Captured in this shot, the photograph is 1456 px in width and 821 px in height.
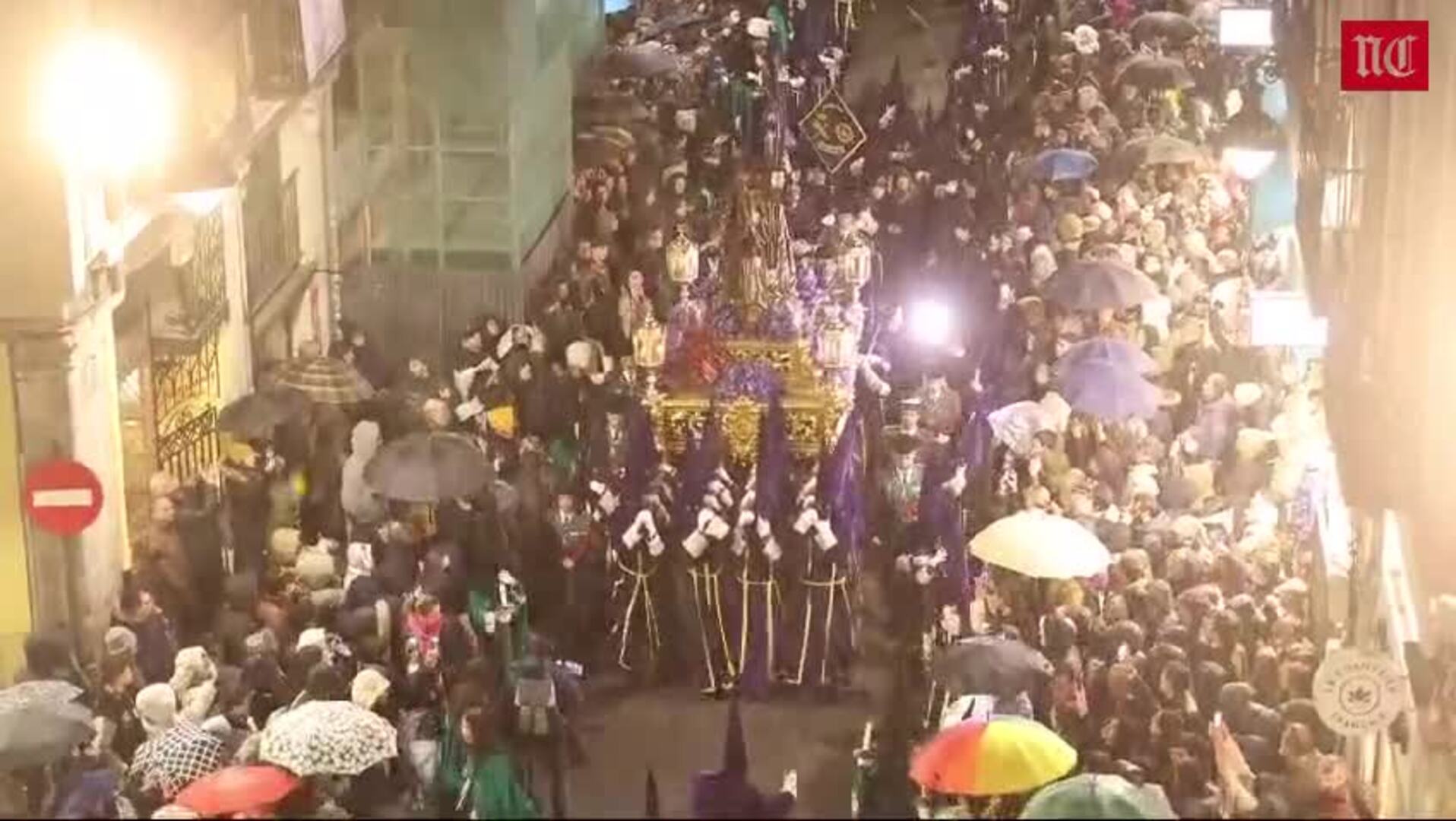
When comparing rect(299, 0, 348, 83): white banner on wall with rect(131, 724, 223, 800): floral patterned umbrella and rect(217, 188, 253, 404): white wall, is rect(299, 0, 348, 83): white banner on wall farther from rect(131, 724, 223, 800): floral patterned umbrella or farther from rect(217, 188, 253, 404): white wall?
rect(131, 724, 223, 800): floral patterned umbrella

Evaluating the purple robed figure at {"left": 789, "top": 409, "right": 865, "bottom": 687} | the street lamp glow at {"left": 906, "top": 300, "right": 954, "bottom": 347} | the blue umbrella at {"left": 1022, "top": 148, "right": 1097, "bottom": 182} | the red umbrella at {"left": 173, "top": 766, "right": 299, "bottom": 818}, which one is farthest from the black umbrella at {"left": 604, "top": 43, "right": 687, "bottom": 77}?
the red umbrella at {"left": 173, "top": 766, "right": 299, "bottom": 818}

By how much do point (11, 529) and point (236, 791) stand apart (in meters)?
7.51

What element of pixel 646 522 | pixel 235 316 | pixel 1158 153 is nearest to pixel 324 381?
pixel 235 316

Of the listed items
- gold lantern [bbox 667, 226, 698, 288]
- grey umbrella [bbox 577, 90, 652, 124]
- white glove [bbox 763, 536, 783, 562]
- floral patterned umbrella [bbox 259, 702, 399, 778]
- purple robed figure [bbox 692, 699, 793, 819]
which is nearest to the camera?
purple robed figure [bbox 692, 699, 793, 819]

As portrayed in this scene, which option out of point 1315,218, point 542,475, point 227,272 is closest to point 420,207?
point 227,272

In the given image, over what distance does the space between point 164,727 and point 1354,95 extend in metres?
13.3

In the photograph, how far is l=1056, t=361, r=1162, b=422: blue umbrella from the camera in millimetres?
24406

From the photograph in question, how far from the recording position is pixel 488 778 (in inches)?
645

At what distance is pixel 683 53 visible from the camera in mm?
41875

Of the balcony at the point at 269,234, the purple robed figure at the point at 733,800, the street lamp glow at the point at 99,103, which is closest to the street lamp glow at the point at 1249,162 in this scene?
the balcony at the point at 269,234

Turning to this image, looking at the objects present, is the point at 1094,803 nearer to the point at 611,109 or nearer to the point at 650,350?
the point at 650,350

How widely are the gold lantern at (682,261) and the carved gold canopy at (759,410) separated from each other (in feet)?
7.54

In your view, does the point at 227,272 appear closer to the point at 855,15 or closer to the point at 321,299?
the point at 321,299

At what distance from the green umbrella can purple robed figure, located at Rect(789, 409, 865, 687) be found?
777 centimetres
